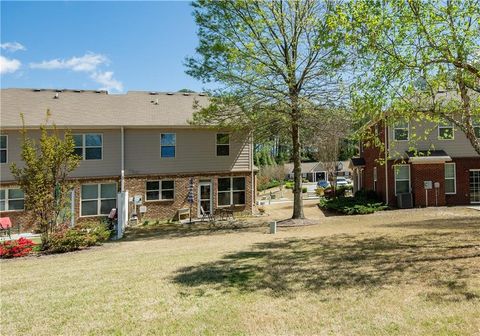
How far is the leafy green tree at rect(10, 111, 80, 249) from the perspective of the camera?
12.4m

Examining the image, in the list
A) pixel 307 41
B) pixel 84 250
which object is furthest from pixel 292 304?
pixel 307 41

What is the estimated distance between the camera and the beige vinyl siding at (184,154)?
68.2 ft

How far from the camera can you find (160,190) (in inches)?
838

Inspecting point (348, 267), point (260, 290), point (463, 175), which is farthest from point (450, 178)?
point (260, 290)

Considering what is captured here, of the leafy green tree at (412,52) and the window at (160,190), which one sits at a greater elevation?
the leafy green tree at (412,52)

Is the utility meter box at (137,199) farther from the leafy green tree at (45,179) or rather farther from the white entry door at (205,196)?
the leafy green tree at (45,179)

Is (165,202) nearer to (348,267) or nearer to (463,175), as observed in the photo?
(348,267)

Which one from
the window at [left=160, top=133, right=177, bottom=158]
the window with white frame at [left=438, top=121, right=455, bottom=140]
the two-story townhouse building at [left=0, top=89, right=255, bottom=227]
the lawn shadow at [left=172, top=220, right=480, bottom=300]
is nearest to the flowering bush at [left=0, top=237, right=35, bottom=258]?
the lawn shadow at [left=172, top=220, right=480, bottom=300]

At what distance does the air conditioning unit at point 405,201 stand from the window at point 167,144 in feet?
49.1

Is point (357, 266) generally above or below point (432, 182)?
below

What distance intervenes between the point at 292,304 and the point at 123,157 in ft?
55.5

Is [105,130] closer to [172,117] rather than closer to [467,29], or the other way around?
[172,117]

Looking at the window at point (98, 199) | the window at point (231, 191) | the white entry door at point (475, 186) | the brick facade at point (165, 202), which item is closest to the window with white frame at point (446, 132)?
the white entry door at point (475, 186)

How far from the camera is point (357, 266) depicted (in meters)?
7.97
